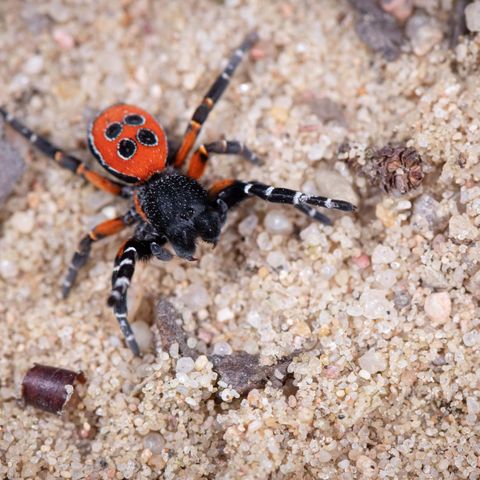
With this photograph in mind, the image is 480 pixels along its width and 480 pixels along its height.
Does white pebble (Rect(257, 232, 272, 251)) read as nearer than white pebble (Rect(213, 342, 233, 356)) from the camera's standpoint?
No

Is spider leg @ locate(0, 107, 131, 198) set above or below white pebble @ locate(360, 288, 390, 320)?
below

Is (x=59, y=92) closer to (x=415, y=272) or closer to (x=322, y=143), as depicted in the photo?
(x=322, y=143)

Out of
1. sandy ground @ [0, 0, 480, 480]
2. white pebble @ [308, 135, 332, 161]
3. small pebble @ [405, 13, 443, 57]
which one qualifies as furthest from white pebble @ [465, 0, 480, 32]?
white pebble @ [308, 135, 332, 161]

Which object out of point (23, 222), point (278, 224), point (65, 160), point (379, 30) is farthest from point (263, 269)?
point (379, 30)

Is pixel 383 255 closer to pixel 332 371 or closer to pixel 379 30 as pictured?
pixel 332 371

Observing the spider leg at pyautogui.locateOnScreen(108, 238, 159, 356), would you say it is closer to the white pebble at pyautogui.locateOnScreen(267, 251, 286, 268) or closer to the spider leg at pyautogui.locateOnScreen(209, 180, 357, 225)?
the spider leg at pyautogui.locateOnScreen(209, 180, 357, 225)

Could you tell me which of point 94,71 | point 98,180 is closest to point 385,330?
point 98,180

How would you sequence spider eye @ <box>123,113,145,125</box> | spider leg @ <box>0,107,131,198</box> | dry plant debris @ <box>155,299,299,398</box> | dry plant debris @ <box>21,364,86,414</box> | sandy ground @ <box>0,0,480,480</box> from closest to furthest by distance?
sandy ground @ <box>0,0,480,480</box>
dry plant debris @ <box>155,299,299,398</box>
dry plant debris @ <box>21,364,86,414</box>
spider eye @ <box>123,113,145,125</box>
spider leg @ <box>0,107,131,198</box>
